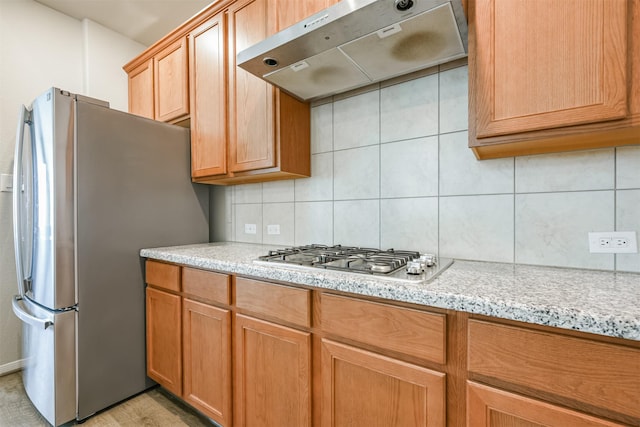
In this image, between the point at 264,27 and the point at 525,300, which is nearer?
the point at 525,300

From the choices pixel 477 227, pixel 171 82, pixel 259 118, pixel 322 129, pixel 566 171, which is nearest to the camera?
pixel 566 171

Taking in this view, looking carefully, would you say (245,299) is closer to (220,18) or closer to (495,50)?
(495,50)

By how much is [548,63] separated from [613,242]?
694 millimetres

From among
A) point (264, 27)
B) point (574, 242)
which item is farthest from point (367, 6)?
point (574, 242)

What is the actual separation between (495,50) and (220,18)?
65.3 inches

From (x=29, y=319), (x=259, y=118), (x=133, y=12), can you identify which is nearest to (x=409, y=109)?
(x=259, y=118)

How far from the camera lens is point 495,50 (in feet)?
3.39

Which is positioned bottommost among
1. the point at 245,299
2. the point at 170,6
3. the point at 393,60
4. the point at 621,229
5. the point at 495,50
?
the point at 245,299

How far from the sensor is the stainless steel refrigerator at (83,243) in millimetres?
1608

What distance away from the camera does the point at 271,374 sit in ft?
4.12

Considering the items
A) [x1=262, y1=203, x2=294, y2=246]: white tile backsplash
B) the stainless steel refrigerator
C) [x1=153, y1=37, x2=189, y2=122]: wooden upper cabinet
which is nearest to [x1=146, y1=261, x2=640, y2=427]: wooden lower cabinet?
the stainless steel refrigerator

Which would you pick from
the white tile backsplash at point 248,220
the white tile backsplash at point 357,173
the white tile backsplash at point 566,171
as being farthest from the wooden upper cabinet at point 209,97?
the white tile backsplash at point 566,171

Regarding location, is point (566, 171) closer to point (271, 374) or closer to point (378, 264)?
point (378, 264)

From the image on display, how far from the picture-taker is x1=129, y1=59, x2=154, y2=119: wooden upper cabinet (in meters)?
2.42
